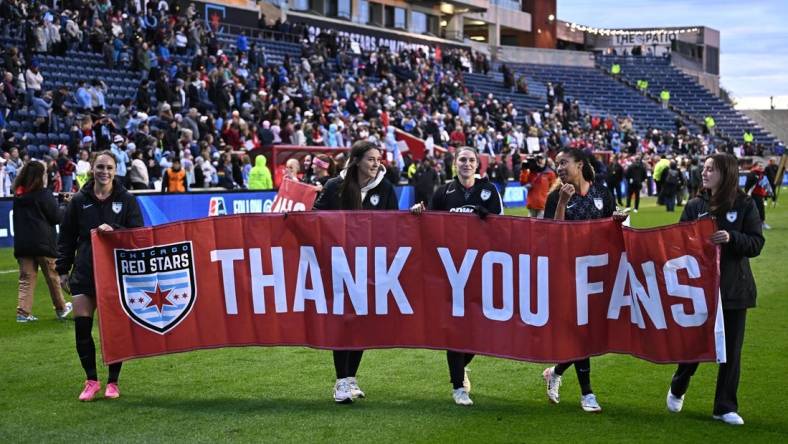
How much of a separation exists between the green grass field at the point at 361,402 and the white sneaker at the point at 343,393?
3.0 inches

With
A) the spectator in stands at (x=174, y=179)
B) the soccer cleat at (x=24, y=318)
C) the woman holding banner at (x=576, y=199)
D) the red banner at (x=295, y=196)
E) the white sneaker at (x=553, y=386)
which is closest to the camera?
the woman holding banner at (x=576, y=199)

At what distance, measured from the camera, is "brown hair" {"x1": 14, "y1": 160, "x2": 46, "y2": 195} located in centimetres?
1197

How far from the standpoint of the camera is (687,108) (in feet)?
233

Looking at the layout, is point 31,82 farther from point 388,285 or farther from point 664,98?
point 664,98

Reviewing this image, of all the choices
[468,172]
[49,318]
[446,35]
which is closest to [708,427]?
[468,172]

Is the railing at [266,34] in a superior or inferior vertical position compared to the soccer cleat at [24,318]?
superior

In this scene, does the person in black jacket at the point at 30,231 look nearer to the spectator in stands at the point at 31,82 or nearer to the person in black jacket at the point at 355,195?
the person in black jacket at the point at 355,195

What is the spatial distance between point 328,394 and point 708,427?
2797mm

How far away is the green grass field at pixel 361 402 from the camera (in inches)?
273

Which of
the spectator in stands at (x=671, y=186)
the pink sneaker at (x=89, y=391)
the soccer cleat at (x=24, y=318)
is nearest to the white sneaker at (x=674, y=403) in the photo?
the pink sneaker at (x=89, y=391)

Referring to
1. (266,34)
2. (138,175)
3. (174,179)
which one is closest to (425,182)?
(174,179)

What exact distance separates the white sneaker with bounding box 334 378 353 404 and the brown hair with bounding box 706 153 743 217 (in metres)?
2.84

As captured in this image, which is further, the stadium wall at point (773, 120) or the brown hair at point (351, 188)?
the stadium wall at point (773, 120)

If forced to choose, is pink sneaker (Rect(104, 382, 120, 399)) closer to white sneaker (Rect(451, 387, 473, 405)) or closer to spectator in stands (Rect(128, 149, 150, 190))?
white sneaker (Rect(451, 387, 473, 405))
